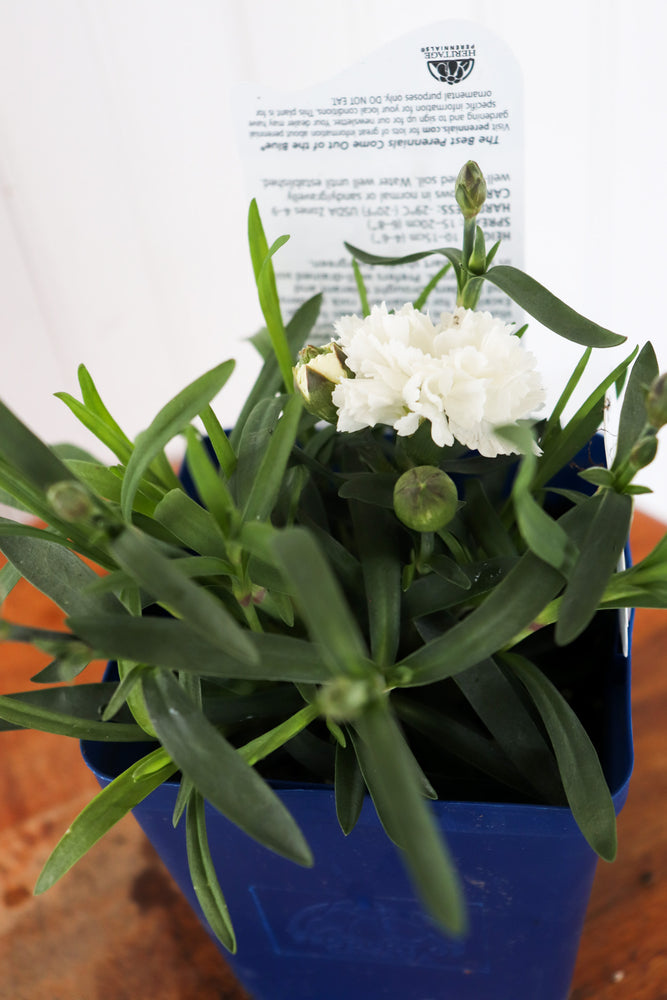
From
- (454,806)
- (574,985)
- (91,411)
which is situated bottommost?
(574,985)

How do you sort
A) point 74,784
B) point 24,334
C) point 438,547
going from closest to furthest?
1. point 438,547
2. point 74,784
3. point 24,334

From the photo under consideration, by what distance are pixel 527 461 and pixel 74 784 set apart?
0.38 metres

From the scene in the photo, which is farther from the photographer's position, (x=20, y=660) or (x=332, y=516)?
(x=20, y=660)

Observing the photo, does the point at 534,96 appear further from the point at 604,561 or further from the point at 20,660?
the point at 20,660

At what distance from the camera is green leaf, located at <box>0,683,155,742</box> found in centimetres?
29

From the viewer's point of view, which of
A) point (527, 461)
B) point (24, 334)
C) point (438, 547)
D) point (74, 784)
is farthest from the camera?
point (24, 334)

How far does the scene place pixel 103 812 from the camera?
29 cm

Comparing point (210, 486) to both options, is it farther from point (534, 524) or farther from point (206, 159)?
point (206, 159)

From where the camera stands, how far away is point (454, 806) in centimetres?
27

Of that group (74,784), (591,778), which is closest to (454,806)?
(591,778)

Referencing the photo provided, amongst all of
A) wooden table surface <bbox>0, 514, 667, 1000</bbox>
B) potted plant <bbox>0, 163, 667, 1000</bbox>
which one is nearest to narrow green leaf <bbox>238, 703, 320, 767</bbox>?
potted plant <bbox>0, 163, 667, 1000</bbox>

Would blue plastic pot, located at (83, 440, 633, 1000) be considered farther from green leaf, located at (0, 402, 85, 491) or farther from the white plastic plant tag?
the white plastic plant tag

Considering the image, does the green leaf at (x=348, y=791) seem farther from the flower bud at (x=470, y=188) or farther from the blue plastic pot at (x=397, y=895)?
the flower bud at (x=470, y=188)

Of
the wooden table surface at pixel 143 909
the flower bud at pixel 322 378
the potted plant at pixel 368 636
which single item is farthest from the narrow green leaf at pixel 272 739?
the wooden table surface at pixel 143 909
